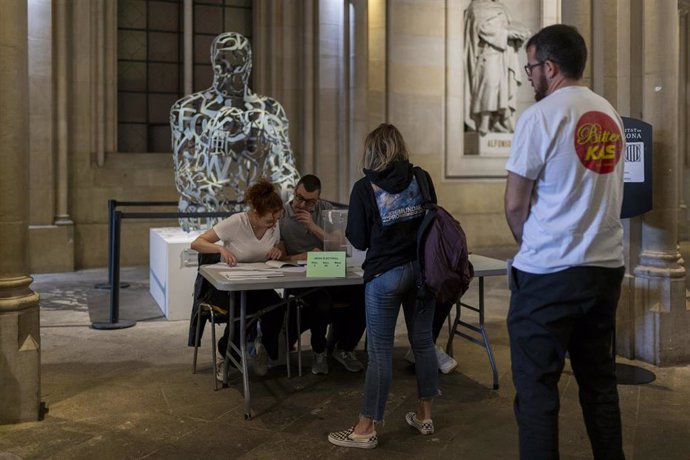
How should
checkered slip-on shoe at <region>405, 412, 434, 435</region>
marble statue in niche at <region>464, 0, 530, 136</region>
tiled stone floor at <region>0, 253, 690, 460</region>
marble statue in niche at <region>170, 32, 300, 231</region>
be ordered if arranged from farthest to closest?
marble statue in niche at <region>464, 0, 530, 136</region>, marble statue in niche at <region>170, 32, 300, 231</region>, checkered slip-on shoe at <region>405, 412, 434, 435</region>, tiled stone floor at <region>0, 253, 690, 460</region>

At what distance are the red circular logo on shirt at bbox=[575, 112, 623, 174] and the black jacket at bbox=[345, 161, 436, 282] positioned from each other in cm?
119

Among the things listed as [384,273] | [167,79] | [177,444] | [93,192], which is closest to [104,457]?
[177,444]

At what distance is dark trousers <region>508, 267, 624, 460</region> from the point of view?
104 inches

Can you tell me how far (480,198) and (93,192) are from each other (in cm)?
610

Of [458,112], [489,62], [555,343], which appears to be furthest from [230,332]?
[489,62]

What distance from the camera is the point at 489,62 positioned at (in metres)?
Answer: 12.8

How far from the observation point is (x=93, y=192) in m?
11.5

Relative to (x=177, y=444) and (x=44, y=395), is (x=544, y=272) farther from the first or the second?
(x=44, y=395)

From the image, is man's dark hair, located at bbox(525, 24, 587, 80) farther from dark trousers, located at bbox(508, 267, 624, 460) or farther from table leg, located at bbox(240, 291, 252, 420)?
table leg, located at bbox(240, 291, 252, 420)

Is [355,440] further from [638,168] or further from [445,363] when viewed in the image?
[638,168]

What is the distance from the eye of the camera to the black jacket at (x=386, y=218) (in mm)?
3754

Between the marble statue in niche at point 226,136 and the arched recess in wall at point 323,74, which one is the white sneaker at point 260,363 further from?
the arched recess in wall at point 323,74

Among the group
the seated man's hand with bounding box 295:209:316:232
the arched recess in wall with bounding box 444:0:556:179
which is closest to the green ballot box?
the seated man's hand with bounding box 295:209:316:232

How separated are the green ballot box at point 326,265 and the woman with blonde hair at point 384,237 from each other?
77cm
